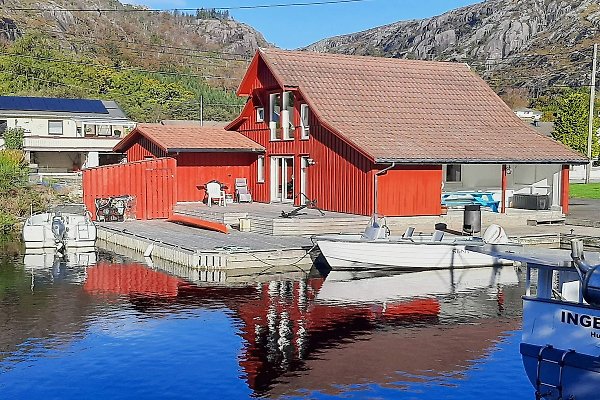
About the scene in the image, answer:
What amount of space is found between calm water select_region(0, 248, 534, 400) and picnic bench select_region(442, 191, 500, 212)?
7252mm

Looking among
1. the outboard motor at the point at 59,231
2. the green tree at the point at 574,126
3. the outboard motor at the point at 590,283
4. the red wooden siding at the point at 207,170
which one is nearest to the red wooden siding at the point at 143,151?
the red wooden siding at the point at 207,170

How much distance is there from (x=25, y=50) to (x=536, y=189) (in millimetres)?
73834

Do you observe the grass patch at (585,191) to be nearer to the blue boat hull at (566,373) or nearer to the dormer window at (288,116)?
the dormer window at (288,116)

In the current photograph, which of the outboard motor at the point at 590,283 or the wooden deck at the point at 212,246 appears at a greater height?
the outboard motor at the point at 590,283

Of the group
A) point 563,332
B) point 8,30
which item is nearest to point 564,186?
point 563,332

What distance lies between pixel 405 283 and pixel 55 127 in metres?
39.8

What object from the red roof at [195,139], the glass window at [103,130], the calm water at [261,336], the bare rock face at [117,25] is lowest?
the calm water at [261,336]

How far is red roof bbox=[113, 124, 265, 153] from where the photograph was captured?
30.6m

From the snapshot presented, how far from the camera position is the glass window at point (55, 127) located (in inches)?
2087

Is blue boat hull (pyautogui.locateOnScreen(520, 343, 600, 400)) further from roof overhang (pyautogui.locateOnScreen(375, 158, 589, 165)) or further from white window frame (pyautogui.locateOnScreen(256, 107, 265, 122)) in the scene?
white window frame (pyautogui.locateOnScreen(256, 107, 265, 122))

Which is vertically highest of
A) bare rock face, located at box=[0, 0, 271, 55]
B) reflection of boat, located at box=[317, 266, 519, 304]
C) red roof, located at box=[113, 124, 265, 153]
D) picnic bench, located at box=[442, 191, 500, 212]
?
bare rock face, located at box=[0, 0, 271, 55]

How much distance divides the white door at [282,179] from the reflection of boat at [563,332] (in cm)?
1984

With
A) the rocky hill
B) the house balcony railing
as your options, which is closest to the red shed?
the house balcony railing

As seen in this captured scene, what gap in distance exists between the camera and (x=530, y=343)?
35.1 ft
